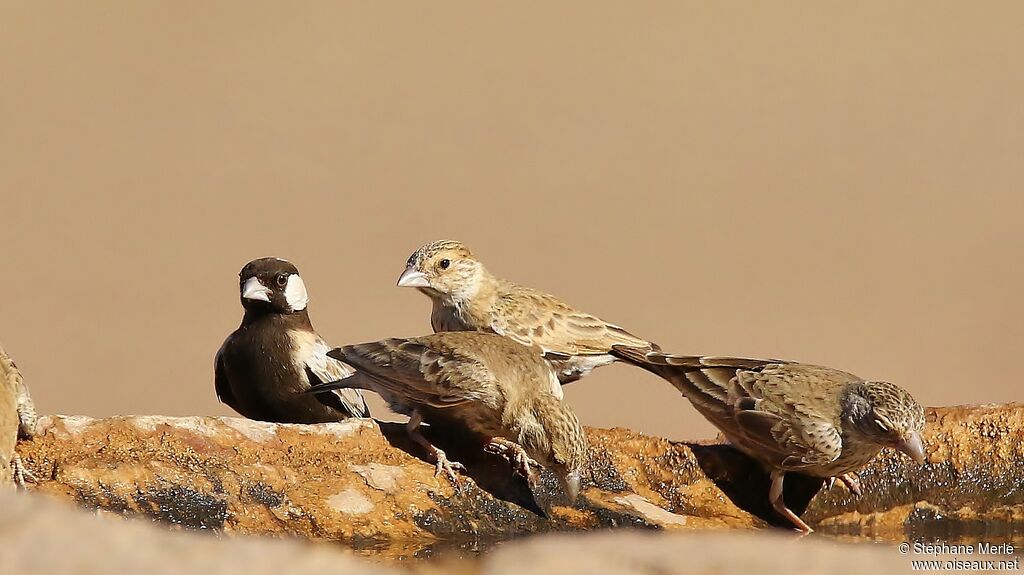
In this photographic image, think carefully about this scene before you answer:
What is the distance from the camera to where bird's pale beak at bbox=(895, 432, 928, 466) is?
635cm

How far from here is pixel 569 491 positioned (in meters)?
6.14

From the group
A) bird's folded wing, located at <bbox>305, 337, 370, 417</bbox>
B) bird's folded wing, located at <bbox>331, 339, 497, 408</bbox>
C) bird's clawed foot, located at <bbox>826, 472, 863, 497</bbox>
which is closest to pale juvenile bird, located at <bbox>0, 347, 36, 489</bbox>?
bird's folded wing, located at <bbox>331, 339, 497, 408</bbox>

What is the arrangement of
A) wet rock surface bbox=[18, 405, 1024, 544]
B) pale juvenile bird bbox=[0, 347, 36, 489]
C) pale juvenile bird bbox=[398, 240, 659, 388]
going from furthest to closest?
1. pale juvenile bird bbox=[398, 240, 659, 388]
2. wet rock surface bbox=[18, 405, 1024, 544]
3. pale juvenile bird bbox=[0, 347, 36, 489]

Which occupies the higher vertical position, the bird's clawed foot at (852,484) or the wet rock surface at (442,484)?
the bird's clawed foot at (852,484)

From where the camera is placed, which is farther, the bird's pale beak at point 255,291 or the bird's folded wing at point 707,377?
the bird's pale beak at point 255,291

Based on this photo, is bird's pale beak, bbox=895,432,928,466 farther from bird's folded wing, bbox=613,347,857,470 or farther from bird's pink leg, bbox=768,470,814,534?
bird's pink leg, bbox=768,470,814,534

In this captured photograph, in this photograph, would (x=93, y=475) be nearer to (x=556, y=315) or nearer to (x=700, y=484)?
(x=700, y=484)

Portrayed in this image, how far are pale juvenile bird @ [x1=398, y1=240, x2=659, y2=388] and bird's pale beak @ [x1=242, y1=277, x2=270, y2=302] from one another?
2.47 feet

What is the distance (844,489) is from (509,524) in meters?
1.70

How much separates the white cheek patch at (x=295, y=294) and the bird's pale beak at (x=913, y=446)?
3.48 meters

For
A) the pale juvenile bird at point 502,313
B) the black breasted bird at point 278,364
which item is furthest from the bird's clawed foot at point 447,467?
the pale juvenile bird at point 502,313

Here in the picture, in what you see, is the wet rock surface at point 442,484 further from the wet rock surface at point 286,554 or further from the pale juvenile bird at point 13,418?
the wet rock surface at point 286,554

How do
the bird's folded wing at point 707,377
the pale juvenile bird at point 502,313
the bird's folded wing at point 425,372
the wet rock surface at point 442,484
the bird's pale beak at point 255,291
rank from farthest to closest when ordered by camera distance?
the pale juvenile bird at point 502,313
the bird's pale beak at point 255,291
the bird's folded wing at point 707,377
the bird's folded wing at point 425,372
the wet rock surface at point 442,484

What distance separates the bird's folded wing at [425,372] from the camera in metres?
6.29
